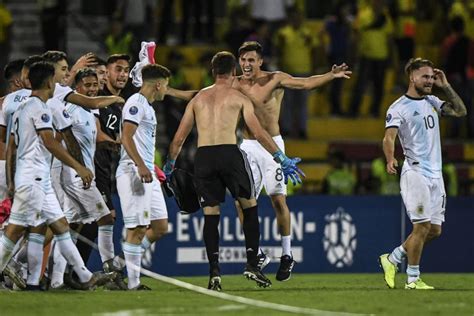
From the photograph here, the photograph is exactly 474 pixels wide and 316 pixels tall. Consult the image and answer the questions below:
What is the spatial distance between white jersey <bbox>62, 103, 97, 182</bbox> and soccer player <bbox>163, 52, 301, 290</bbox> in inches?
37.8

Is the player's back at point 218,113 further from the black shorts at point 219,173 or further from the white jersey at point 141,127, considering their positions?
the white jersey at point 141,127

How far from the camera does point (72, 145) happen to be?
15.5 meters

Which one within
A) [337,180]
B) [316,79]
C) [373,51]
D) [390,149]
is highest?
[373,51]

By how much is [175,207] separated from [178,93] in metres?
4.18

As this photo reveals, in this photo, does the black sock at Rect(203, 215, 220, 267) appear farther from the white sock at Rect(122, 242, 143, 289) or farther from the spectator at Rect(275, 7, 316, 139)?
the spectator at Rect(275, 7, 316, 139)

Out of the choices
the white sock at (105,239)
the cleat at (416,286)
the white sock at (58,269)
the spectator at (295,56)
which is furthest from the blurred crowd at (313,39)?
the white sock at (58,269)

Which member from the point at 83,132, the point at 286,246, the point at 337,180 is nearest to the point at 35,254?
the point at 83,132

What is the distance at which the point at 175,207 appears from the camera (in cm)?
2122

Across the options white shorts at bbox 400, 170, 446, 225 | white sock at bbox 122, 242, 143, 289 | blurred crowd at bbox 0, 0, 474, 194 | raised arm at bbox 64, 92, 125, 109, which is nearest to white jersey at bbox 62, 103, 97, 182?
raised arm at bbox 64, 92, 125, 109

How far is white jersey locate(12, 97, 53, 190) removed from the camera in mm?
14812

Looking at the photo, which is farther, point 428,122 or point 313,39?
point 313,39

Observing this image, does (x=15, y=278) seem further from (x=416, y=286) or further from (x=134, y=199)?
(x=416, y=286)

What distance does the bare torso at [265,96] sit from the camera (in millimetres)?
17188

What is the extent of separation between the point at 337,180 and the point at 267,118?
22.5 feet
